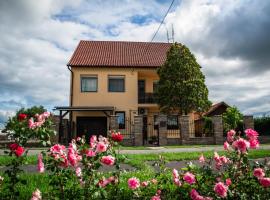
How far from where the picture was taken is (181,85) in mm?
27188

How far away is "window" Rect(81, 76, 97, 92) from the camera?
3093 cm

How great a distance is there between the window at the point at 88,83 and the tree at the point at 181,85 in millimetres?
5700

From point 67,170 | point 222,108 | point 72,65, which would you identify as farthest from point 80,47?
point 67,170

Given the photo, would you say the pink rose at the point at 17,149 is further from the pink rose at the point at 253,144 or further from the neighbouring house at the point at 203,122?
the neighbouring house at the point at 203,122

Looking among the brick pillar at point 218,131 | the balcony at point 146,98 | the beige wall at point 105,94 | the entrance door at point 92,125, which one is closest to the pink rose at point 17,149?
the brick pillar at point 218,131

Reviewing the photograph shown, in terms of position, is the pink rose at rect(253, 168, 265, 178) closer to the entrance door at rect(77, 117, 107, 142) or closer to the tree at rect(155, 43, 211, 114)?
the tree at rect(155, 43, 211, 114)

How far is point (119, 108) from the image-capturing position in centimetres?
3091

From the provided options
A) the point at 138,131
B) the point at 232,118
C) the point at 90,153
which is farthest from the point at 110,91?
the point at 90,153

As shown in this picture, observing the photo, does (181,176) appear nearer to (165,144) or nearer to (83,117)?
(165,144)

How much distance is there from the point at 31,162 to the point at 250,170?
8.82 metres

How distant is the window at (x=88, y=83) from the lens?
30930 millimetres

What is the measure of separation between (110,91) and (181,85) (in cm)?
677

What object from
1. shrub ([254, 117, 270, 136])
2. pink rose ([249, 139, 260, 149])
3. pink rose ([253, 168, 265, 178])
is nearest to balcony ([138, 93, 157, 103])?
shrub ([254, 117, 270, 136])

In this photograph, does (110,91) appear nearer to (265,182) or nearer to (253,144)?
(253,144)
